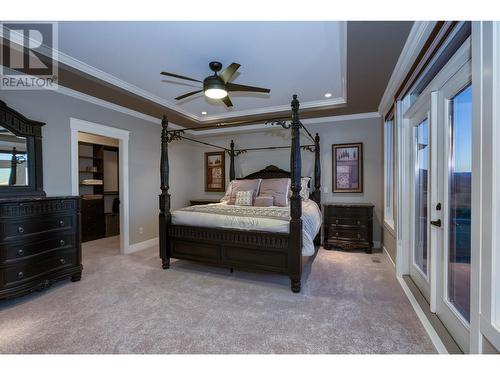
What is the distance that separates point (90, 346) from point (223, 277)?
5.08 ft

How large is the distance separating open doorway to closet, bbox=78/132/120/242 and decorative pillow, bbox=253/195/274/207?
371cm

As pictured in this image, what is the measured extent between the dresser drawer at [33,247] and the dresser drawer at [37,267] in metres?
0.07

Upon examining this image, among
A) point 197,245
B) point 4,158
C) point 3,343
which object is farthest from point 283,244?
point 4,158

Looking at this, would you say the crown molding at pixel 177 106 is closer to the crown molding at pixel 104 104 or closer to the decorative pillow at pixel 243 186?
the crown molding at pixel 104 104

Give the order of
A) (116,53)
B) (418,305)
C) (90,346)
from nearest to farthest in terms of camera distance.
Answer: (90,346)
(418,305)
(116,53)

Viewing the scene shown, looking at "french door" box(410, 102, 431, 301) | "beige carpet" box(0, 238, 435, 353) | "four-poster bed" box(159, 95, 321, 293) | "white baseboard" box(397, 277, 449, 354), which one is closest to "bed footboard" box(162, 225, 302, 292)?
"four-poster bed" box(159, 95, 321, 293)

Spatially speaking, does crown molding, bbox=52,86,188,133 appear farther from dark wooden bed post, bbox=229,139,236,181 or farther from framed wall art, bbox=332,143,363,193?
framed wall art, bbox=332,143,363,193

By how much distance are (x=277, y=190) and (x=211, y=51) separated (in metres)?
2.51

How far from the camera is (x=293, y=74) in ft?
9.99

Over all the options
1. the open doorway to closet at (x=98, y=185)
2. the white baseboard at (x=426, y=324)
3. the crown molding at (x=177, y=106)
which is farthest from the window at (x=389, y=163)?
the open doorway to closet at (x=98, y=185)

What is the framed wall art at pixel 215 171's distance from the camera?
5625 millimetres

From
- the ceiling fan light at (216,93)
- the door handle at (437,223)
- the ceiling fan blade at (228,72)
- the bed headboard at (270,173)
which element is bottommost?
the door handle at (437,223)
